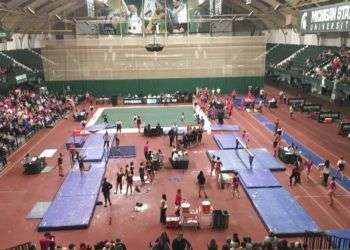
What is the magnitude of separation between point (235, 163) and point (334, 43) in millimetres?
28493

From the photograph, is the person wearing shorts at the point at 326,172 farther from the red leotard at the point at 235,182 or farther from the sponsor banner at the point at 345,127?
the sponsor banner at the point at 345,127

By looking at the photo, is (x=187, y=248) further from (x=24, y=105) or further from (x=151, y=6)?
(x=151, y=6)

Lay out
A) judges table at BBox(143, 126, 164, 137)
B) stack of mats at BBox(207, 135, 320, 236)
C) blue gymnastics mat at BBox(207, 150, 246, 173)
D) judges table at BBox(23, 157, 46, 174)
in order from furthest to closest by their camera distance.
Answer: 1. judges table at BBox(143, 126, 164, 137)
2. judges table at BBox(23, 157, 46, 174)
3. blue gymnastics mat at BBox(207, 150, 246, 173)
4. stack of mats at BBox(207, 135, 320, 236)

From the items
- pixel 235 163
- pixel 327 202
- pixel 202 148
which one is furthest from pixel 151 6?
pixel 327 202

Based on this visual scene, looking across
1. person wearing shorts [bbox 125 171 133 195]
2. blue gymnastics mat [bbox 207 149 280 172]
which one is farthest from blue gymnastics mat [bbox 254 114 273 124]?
person wearing shorts [bbox 125 171 133 195]

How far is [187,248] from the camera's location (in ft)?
43.3

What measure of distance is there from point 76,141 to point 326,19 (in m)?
20.0

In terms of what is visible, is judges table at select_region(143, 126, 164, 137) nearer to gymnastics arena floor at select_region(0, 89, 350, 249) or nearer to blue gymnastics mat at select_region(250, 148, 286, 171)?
gymnastics arena floor at select_region(0, 89, 350, 249)

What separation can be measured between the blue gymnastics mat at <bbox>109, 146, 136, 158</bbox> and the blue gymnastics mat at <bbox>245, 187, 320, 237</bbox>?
30.4 ft

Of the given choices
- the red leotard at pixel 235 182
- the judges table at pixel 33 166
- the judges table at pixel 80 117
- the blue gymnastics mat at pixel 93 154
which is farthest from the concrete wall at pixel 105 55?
the red leotard at pixel 235 182

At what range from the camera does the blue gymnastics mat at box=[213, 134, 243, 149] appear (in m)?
26.6

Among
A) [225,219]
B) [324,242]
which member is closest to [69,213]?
[225,219]

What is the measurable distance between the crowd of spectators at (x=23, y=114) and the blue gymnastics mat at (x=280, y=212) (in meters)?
15.6

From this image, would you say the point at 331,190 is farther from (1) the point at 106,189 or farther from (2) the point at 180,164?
(1) the point at 106,189
